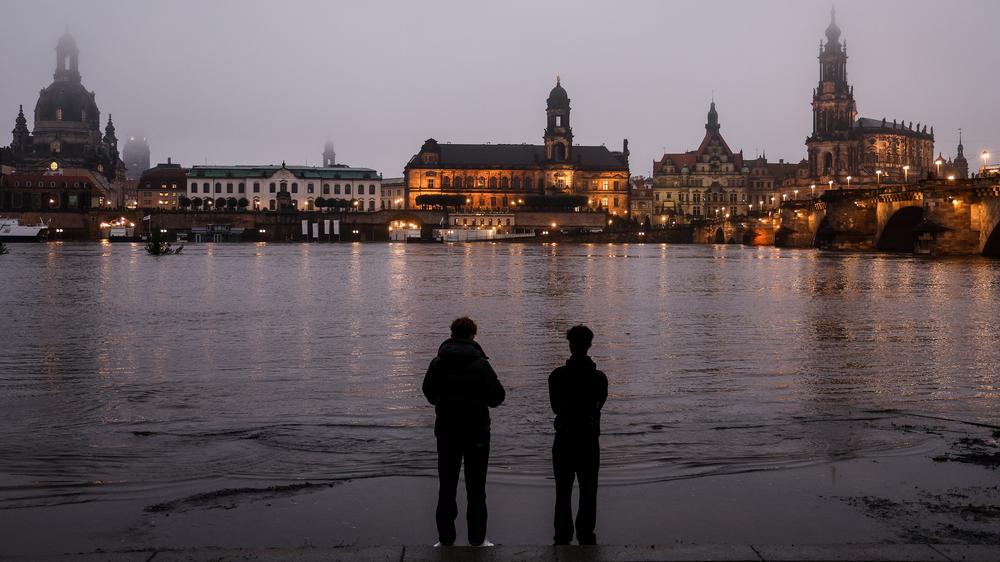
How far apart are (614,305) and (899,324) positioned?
1163cm

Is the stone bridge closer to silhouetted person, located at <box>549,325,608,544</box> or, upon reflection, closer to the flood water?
the flood water

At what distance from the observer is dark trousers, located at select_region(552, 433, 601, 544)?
31.7 feet

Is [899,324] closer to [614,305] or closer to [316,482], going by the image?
[614,305]

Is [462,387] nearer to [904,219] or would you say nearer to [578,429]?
[578,429]

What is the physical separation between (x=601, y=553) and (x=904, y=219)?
358 feet

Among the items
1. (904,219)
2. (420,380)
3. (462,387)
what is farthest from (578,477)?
(904,219)

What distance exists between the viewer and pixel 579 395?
9500 mm

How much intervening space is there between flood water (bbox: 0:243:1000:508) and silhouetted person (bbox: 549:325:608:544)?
8.34 feet

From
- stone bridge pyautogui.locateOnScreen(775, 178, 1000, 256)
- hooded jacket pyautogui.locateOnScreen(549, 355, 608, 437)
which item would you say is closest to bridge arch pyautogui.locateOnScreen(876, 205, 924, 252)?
stone bridge pyautogui.locateOnScreen(775, 178, 1000, 256)

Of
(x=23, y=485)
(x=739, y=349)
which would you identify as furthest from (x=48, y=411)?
(x=739, y=349)

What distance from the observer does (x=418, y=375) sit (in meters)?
20.8

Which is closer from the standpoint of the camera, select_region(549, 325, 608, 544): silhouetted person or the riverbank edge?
the riverbank edge

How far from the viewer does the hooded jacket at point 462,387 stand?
9.52 meters

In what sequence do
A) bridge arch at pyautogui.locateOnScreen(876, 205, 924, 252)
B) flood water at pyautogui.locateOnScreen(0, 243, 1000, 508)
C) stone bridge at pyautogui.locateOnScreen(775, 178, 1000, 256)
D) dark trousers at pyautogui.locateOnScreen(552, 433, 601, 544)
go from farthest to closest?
bridge arch at pyautogui.locateOnScreen(876, 205, 924, 252), stone bridge at pyautogui.locateOnScreen(775, 178, 1000, 256), flood water at pyautogui.locateOnScreen(0, 243, 1000, 508), dark trousers at pyautogui.locateOnScreen(552, 433, 601, 544)
